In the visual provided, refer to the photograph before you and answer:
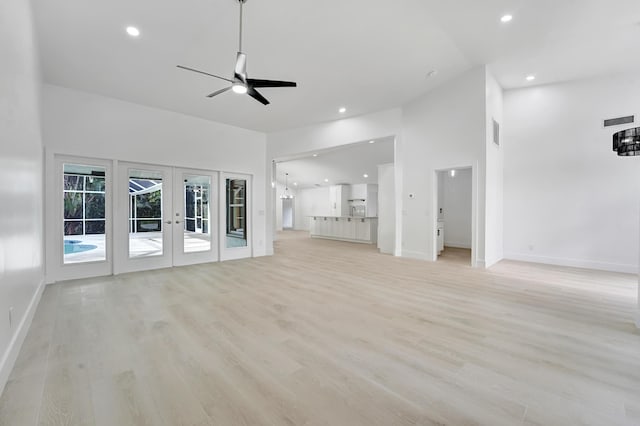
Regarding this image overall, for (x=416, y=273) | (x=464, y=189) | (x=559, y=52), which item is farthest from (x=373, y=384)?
(x=464, y=189)

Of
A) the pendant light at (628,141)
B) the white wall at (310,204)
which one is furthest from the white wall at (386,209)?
the white wall at (310,204)

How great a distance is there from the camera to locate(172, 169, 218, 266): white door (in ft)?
19.0

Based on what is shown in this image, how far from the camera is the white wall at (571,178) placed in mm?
5281

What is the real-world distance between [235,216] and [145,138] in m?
2.51

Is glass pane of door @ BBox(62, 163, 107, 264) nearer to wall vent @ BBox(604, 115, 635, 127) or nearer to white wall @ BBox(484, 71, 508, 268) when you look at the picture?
white wall @ BBox(484, 71, 508, 268)

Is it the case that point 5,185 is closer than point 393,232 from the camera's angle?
Yes

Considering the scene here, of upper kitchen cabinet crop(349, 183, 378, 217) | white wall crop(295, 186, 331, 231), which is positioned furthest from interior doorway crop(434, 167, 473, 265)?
white wall crop(295, 186, 331, 231)

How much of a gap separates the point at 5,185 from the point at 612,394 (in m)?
4.48

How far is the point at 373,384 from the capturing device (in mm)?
1829

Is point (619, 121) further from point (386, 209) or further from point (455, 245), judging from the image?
point (386, 209)

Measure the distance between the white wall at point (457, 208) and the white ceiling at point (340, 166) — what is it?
7.88ft

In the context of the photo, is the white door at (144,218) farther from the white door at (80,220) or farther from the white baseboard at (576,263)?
the white baseboard at (576,263)

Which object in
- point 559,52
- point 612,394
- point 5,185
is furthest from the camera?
point 559,52

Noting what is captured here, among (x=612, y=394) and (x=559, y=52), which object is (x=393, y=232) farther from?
(x=612, y=394)
